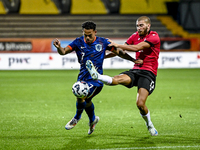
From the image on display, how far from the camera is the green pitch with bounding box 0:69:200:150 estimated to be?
5004 millimetres

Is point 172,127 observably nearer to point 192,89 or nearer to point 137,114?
point 137,114

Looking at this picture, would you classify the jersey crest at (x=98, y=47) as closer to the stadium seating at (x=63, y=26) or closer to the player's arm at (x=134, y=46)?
the player's arm at (x=134, y=46)

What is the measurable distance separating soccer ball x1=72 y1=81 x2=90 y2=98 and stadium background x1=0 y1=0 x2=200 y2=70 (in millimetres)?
19162

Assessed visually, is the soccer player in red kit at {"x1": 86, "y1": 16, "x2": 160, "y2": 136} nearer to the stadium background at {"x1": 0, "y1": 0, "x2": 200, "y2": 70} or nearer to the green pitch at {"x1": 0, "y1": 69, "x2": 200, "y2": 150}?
the green pitch at {"x1": 0, "y1": 69, "x2": 200, "y2": 150}

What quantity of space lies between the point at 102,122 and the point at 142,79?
157 centimetres

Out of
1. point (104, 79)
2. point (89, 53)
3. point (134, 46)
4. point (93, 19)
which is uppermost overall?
point (93, 19)

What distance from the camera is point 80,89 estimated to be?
5.02 m

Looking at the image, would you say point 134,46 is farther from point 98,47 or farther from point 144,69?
point 98,47

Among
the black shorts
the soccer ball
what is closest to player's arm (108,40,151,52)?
the black shorts

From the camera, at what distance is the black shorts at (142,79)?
18.4 feet

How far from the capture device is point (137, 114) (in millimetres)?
7641

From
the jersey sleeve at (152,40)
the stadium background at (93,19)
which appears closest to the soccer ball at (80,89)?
the jersey sleeve at (152,40)

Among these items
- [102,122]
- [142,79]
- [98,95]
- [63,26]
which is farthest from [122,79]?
[63,26]

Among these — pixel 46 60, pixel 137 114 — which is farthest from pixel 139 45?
pixel 46 60
